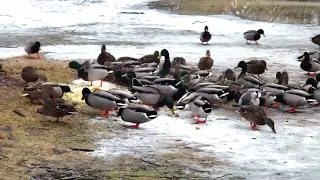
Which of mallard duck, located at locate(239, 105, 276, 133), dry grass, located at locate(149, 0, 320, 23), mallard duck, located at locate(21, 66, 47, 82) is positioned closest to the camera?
mallard duck, located at locate(239, 105, 276, 133)

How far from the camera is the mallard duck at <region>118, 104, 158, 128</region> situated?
7918 millimetres

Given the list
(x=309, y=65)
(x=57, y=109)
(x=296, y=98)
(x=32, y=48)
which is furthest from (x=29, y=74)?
(x=309, y=65)

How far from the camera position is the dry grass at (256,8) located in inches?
920

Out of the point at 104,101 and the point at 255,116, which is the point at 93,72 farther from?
the point at 255,116

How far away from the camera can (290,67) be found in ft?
43.9

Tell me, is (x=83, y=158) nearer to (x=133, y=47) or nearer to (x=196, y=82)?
(x=196, y=82)

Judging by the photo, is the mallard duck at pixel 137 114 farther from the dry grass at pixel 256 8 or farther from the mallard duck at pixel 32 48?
the dry grass at pixel 256 8

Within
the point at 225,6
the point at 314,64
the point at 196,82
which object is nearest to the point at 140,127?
the point at 196,82

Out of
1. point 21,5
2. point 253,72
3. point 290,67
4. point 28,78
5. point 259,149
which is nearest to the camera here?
point 259,149

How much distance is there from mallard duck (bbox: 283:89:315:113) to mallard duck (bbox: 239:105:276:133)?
4.04 ft

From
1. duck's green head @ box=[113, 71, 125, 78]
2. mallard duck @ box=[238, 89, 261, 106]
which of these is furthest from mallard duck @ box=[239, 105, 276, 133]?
duck's green head @ box=[113, 71, 125, 78]

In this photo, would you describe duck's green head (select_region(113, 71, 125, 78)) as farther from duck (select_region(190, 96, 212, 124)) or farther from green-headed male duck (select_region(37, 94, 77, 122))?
green-headed male duck (select_region(37, 94, 77, 122))

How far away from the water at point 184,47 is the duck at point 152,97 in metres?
0.50

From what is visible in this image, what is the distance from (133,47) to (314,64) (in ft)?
16.9
